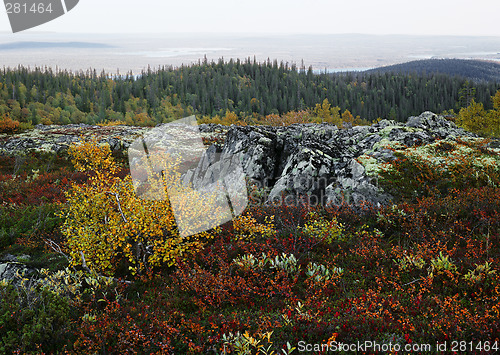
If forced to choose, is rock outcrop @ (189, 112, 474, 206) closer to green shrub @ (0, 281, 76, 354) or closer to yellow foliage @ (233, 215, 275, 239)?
yellow foliage @ (233, 215, 275, 239)

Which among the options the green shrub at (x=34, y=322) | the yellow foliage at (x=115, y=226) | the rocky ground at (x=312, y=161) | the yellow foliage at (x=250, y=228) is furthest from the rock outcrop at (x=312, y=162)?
the green shrub at (x=34, y=322)

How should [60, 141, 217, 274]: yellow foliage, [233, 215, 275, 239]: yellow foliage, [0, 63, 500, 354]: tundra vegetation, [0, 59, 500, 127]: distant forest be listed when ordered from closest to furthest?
[0, 63, 500, 354]: tundra vegetation
[60, 141, 217, 274]: yellow foliage
[233, 215, 275, 239]: yellow foliage
[0, 59, 500, 127]: distant forest

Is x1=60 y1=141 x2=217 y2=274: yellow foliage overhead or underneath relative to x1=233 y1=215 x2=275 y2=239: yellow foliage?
overhead

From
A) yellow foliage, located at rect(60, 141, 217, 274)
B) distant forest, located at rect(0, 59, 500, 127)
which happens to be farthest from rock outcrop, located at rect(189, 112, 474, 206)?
distant forest, located at rect(0, 59, 500, 127)

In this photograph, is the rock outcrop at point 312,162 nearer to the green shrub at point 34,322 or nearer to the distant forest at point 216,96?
the green shrub at point 34,322

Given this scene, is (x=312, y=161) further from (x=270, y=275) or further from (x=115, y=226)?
(x=115, y=226)

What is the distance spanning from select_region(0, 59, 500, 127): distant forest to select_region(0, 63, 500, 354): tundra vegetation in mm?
128684

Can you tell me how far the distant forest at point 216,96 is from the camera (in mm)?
138625

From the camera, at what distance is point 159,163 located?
29.7 feet

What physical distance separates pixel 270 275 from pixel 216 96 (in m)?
162

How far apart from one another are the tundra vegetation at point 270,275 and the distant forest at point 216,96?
12868cm

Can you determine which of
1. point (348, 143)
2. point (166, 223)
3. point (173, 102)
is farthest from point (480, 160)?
point (173, 102)

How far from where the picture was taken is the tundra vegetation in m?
5.38

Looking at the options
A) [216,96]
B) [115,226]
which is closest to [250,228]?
[115,226]
